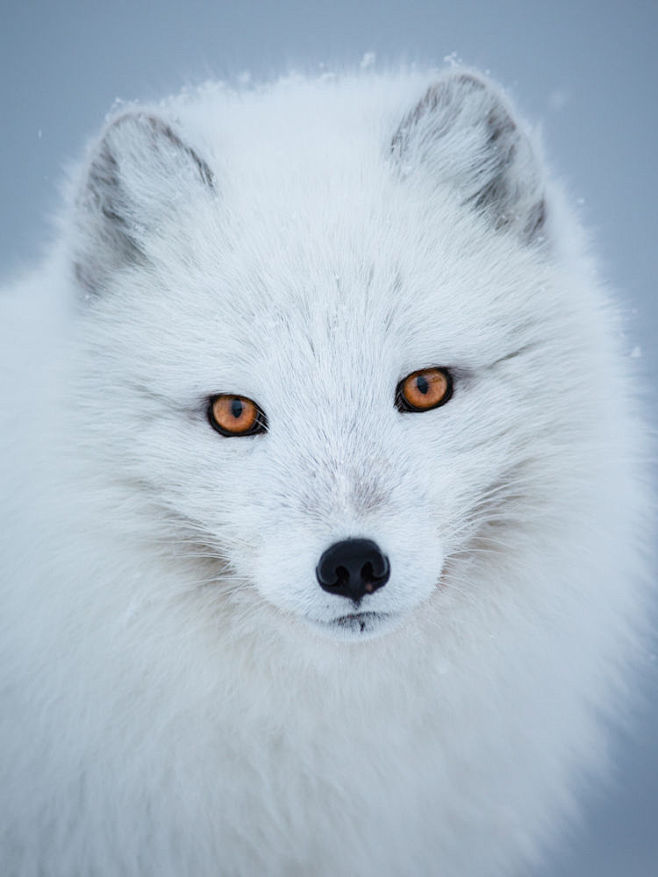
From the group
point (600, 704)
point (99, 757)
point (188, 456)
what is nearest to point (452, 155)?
point (188, 456)

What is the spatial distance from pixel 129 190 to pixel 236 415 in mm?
496

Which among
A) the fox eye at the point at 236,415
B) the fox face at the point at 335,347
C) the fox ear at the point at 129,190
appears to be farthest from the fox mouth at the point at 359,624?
the fox ear at the point at 129,190

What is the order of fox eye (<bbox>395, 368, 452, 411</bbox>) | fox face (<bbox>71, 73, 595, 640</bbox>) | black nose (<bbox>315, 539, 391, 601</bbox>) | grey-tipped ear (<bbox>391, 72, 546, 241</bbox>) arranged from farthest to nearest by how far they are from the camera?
grey-tipped ear (<bbox>391, 72, 546, 241</bbox>)
fox eye (<bbox>395, 368, 452, 411</bbox>)
fox face (<bbox>71, 73, 595, 640</bbox>)
black nose (<bbox>315, 539, 391, 601</bbox>)

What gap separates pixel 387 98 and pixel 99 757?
1.45 meters

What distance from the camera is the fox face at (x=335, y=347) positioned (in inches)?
53.3

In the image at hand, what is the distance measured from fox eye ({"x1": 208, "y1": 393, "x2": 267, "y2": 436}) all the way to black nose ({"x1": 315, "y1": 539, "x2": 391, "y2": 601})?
30 cm

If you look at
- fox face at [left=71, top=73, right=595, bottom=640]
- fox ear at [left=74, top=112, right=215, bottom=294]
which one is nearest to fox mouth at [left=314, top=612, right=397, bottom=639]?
fox face at [left=71, top=73, right=595, bottom=640]

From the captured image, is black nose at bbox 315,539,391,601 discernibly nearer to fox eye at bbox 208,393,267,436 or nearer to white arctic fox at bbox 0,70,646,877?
white arctic fox at bbox 0,70,646,877

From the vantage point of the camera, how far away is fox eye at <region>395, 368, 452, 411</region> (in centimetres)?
146

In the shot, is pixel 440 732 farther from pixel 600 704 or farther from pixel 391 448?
pixel 391 448

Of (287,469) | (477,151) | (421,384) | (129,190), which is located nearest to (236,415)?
(287,469)

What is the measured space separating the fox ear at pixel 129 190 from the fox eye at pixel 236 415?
14.4 inches

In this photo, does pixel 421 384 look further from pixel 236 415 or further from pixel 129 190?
pixel 129 190

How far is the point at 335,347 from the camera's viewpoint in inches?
Result: 54.9
